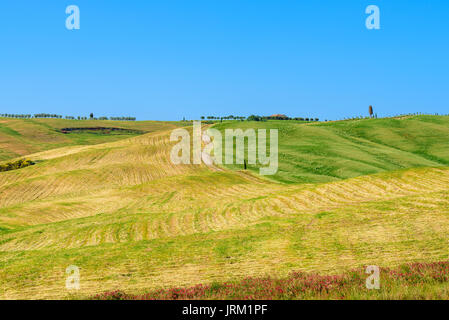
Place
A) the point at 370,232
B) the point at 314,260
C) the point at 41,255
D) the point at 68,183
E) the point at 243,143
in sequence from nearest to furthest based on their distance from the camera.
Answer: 1. the point at 314,260
2. the point at 370,232
3. the point at 41,255
4. the point at 68,183
5. the point at 243,143

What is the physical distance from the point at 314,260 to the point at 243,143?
8937cm

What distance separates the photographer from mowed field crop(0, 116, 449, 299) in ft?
71.3

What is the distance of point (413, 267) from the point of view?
687 inches

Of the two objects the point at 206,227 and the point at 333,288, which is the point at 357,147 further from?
the point at 333,288

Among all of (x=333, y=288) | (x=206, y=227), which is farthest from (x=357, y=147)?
(x=333, y=288)

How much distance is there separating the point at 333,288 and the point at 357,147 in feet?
329

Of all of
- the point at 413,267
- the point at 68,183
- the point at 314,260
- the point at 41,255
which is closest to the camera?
the point at 413,267

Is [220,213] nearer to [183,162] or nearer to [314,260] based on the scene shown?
[314,260]

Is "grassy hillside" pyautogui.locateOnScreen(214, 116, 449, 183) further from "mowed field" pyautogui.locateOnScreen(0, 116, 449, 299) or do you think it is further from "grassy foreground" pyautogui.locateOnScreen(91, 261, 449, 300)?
"grassy foreground" pyautogui.locateOnScreen(91, 261, 449, 300)

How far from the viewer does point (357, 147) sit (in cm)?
11044

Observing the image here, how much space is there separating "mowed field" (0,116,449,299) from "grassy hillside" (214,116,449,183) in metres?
1.51

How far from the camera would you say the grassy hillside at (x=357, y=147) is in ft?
280

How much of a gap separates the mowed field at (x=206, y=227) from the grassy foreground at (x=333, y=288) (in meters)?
2.62
